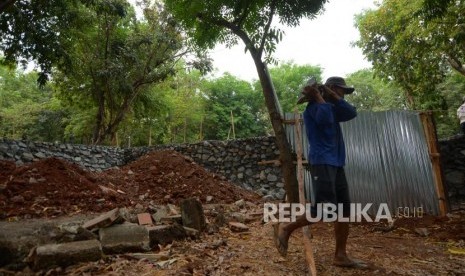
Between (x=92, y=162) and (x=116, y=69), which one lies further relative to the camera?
(x=116, y=69)

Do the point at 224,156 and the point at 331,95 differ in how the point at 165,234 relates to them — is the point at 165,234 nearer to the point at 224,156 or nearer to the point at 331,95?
the point at 331,95

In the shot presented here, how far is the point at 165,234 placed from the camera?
3.42m

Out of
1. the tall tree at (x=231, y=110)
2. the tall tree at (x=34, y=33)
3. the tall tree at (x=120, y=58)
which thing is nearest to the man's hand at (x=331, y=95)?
the tall tree at (x=34, y=33)

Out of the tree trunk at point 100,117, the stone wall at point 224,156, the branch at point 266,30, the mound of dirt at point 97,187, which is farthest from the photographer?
the tree trunk at point 100,117

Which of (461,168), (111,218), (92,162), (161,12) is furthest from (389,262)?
(161,12)

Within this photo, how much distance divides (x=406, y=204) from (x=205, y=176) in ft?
14.7

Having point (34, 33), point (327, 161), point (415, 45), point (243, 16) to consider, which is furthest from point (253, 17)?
point (415, 45)

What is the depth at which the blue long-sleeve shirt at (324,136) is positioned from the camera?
8.85 feet

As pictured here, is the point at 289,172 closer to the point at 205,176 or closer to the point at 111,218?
the point at 111,218

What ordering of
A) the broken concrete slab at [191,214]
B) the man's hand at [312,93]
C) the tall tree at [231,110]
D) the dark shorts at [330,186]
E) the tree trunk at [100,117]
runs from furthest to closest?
1. the tall tree at [231,110]
2. the tree trunk at [100,117]
3. the broken concrete slab at [191,214]
4. the man's hand at [312,93]
5. the dark shorts at [330,186]

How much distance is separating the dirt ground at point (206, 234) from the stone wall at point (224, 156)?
3.80 feet

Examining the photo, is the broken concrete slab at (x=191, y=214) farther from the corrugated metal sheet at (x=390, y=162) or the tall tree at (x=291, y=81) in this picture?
the tall tree at (x=291, y=81)

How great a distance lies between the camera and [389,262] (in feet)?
9.39

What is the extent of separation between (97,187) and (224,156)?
166 inches
